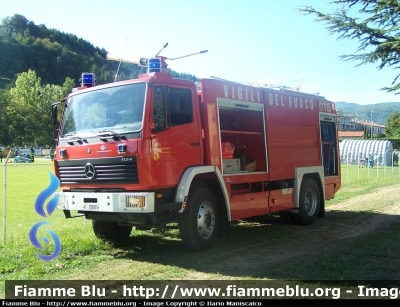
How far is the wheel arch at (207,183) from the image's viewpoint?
6.72 meters

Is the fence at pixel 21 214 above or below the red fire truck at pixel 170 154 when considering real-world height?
below

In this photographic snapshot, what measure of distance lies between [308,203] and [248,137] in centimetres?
279

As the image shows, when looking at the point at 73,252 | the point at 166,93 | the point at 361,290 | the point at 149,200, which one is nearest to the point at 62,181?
the point at 73,252

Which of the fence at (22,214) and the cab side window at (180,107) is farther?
the fence at (22,214)

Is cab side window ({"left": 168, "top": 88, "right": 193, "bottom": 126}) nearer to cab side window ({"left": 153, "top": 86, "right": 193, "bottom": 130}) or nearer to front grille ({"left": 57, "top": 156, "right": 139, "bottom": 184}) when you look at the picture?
cab side window ({"left": 153, "top": 86, "right": 193, "bottom": 130})

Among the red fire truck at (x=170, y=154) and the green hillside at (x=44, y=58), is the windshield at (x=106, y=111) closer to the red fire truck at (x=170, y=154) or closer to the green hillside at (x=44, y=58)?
the red fire truck at (x=170, y=154)

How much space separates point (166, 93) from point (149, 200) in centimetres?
171

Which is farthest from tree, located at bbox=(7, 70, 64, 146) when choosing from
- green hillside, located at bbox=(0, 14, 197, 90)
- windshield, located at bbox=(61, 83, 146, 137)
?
windshield, located at bbox=(61, 83, 146, 137)

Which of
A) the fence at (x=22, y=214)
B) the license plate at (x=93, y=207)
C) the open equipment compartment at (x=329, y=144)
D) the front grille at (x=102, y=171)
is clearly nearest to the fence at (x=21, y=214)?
the fence at (x=22, y=214)

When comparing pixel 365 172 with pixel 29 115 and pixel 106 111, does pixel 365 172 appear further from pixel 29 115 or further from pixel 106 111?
pixel 29 115

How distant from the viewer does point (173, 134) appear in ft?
22.2

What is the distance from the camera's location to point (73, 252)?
287 inches

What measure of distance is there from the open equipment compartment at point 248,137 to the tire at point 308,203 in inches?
73.1

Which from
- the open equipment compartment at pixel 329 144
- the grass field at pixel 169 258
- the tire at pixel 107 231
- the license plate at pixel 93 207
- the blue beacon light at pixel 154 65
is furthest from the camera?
the open equipment compartment at pixel 329 144
